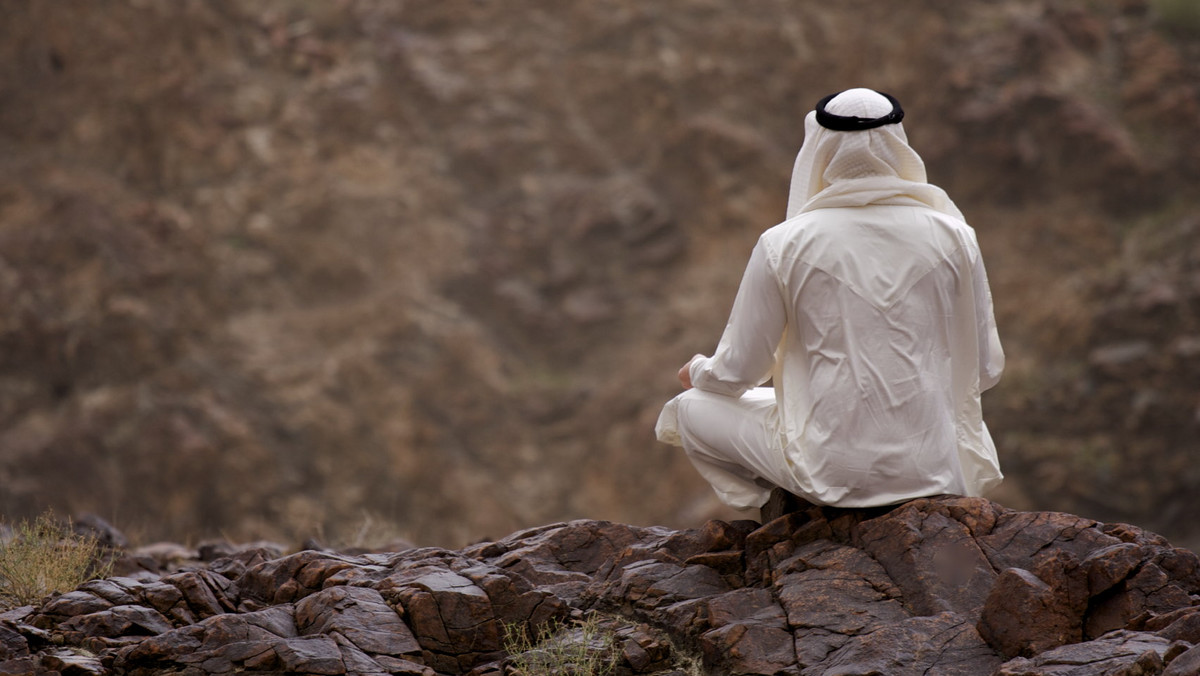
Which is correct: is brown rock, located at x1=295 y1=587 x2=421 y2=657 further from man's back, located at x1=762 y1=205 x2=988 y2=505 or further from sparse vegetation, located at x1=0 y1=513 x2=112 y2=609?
man's back, located at x1=762 y1=205 x2=988 y2=505

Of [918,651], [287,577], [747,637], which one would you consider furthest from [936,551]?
[287,577]

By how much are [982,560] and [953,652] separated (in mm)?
410

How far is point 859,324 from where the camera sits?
430 cm

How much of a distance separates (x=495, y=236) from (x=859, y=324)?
1300cm

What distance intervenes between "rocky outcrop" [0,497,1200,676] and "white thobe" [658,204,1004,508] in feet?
0.73

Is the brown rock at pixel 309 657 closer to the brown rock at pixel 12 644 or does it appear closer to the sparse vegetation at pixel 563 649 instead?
the sparse vegetation at pixel 563 649

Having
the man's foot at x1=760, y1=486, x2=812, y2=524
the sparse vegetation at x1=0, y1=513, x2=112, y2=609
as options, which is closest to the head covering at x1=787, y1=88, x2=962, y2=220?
the man's foot at x1=760, y1=486, x2=812, y2=524

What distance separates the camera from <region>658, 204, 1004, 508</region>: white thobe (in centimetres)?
428

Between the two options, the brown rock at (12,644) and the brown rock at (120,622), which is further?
the brown rock at (120,622)

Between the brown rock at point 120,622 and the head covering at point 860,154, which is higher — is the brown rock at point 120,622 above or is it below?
below

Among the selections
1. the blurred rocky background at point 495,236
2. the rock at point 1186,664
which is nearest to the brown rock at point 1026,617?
the rock at point 1186,664

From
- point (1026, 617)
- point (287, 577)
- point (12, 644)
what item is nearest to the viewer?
point (1026, 617)

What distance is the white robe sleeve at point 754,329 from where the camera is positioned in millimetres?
4336

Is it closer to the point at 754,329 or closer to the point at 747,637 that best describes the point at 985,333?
the point at 754,329
